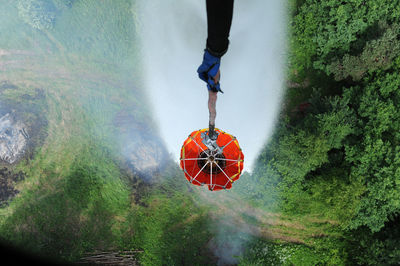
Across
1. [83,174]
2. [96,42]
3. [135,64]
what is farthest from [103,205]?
[96,42]

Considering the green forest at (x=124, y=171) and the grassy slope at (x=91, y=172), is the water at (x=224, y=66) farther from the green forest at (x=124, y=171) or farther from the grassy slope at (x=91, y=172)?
the grassy slope at (x=91, y=172)

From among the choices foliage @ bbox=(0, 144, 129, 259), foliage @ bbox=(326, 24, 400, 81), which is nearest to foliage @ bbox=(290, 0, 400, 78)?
foliage @ bbox=(326, 24, 400, 81)

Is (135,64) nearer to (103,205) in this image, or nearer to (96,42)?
(96,42)

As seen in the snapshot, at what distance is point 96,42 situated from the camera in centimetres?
1187

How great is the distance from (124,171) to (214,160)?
613 centimetres

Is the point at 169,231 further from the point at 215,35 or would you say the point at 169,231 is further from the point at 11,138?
the point at 215,35

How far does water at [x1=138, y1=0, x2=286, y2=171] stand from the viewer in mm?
11508

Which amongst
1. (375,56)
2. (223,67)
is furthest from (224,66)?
(375,56)

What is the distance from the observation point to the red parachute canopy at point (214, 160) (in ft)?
24.3

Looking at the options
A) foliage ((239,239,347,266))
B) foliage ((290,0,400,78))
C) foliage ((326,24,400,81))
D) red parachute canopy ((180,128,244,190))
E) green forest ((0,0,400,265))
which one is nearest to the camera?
red parachute canopy ((180,128,244,190))

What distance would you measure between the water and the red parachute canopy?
379 cm

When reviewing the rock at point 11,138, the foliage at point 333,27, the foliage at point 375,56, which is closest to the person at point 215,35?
the foliage at point 375,56

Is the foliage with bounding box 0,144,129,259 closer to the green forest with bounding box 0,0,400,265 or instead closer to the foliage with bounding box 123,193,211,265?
the green forest with bounding box 0,0,400,265

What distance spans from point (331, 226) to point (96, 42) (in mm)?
14628
